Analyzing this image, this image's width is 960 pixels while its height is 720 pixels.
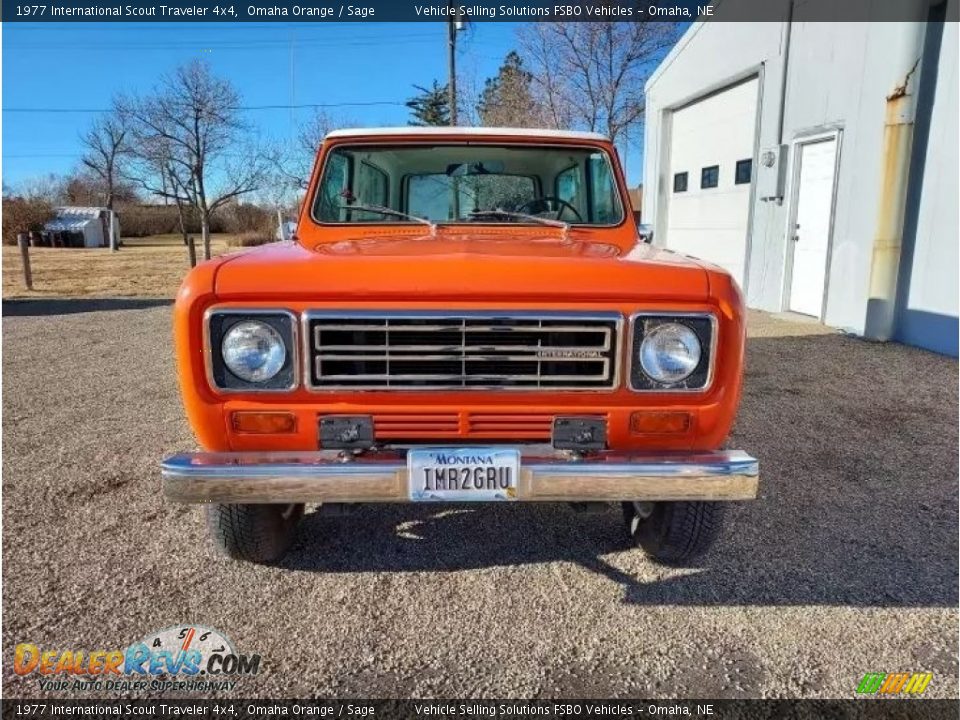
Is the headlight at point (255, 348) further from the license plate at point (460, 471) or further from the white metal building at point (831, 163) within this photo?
the white metal building at point (831, 163)

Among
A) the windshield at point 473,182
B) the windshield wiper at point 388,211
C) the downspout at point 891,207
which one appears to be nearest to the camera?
the windshield wiper at point 388,211

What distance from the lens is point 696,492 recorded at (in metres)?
2.13

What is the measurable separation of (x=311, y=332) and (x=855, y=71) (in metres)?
8.12

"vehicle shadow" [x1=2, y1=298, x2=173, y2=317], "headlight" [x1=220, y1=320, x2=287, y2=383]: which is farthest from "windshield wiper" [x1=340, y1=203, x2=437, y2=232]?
"vehicle shadow" [x1=2, y1=298, x2=173, y2=317]

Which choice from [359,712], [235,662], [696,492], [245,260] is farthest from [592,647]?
[245,260]

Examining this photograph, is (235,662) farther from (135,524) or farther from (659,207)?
(659,207)

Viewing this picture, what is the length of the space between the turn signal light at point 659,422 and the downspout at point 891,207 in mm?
6306

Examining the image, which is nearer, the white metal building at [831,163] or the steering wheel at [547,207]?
the steering wheel at [547,207]

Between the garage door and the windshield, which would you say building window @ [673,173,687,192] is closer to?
the garage door

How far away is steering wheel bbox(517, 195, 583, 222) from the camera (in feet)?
11.2

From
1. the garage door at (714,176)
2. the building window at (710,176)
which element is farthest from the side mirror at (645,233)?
the building window at (710,176)

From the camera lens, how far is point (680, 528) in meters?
2.60

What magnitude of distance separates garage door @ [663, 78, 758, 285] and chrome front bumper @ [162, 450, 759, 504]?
7.65 meters

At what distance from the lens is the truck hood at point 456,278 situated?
6.91ft
